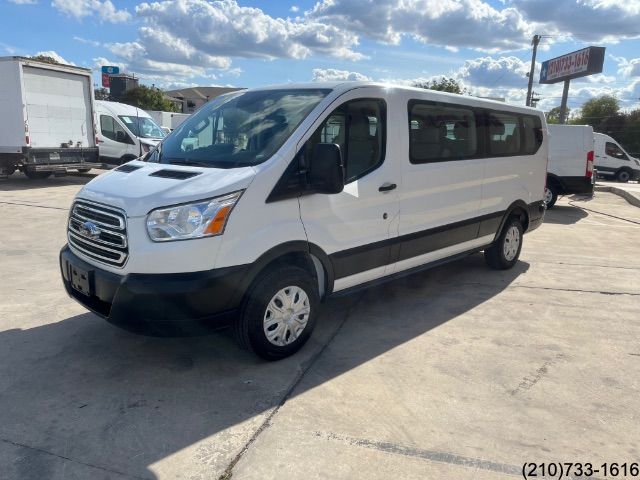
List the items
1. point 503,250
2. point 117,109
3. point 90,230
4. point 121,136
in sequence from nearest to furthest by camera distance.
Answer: point 90,230
point 503,250
point 121,136
point 117,109

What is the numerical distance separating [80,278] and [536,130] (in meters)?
5.66

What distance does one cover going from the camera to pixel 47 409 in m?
3.06

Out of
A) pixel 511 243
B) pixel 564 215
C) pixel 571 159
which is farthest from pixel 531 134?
→ pixel 571 159

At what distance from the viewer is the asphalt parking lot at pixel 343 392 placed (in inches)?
106

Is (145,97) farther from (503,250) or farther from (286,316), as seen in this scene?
(286,316)

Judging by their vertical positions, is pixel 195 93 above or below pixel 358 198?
above

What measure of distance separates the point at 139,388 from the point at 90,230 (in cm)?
110

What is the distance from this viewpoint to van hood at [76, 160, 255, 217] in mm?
3184

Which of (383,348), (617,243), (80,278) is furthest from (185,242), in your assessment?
(617,243)

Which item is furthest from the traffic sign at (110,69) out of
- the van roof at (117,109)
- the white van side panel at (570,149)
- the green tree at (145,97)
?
the white van side panel at (570,149)

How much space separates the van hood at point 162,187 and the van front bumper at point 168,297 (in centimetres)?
44

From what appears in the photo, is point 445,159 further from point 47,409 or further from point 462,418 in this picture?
point 47,409

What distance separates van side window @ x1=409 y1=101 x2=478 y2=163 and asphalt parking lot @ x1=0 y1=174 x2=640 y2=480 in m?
1.47

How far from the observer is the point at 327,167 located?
3.47 m
